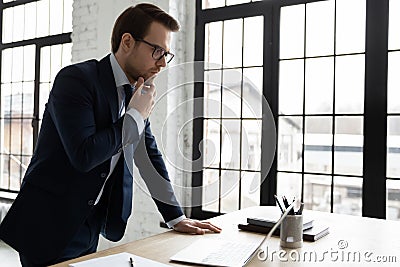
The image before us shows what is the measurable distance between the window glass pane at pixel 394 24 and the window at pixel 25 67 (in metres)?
2.92

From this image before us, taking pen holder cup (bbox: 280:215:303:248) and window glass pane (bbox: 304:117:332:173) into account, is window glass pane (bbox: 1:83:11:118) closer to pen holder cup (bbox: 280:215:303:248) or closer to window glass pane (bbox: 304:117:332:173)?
window glass pane (bbox: 304:117:332:173)

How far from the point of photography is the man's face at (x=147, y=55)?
150 centimetres

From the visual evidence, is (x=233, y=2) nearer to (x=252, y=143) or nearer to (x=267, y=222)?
(x=252, y=143)

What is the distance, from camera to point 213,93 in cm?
343

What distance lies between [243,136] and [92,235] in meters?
1.89

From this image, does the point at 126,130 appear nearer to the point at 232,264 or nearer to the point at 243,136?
the point at 232,264

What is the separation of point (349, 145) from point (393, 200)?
40 centimetres

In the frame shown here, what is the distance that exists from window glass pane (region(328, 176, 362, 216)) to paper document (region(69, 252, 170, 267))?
191 cm

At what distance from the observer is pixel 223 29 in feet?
11.1

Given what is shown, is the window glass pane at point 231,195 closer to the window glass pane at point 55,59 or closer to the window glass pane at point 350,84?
the window glass pane at point 350,84

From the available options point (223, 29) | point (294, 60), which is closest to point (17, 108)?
point (223, 29)

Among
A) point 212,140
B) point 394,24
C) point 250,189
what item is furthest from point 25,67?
point 394,24

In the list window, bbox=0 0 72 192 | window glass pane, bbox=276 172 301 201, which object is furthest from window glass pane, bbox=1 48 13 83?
window glass pane, bbox=276 172 301 201

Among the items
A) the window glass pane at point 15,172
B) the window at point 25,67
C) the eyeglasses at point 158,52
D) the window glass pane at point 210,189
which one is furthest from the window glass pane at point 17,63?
the eyeglasses at point 158,52
